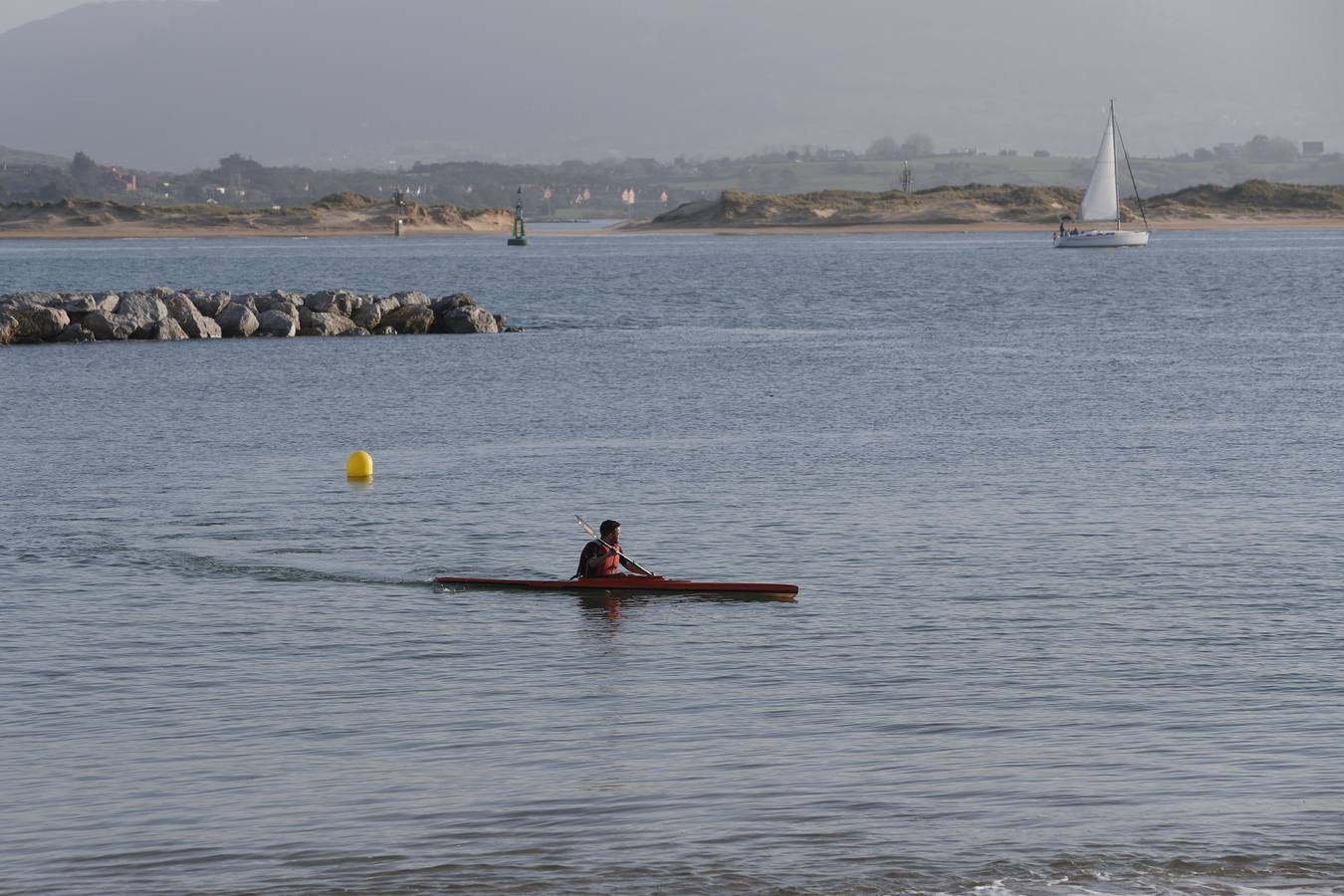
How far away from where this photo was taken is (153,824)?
12883mm

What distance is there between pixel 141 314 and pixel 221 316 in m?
3.11

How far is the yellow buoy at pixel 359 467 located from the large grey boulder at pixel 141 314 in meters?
34.3

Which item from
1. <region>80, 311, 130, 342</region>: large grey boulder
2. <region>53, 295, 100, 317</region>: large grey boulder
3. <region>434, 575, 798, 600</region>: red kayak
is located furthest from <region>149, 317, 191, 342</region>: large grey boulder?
<region>434, 575, 798, 600</region>: red kayak

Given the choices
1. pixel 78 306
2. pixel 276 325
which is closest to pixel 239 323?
pixel 276 325

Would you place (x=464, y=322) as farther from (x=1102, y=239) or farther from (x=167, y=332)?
(x=1102, y=239)

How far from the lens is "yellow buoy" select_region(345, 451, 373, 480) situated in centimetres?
3017

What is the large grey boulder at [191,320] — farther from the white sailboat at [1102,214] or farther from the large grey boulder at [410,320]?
the white sailboat at [1102,214]

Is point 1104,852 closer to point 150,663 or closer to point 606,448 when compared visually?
point 150,663

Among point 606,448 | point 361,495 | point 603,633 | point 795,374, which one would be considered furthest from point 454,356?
point 603,633

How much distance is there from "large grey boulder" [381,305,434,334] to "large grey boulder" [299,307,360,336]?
1.46 metres

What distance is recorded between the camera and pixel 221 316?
6456 centimetres

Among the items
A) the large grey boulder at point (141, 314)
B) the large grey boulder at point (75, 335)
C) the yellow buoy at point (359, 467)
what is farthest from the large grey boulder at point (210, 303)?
the yellow buoy at point (359, 467)

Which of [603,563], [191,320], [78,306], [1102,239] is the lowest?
[603,563]

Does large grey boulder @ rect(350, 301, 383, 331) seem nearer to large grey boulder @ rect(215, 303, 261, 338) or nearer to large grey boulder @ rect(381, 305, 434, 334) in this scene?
large grey boulder @ rect(381, 305, 434, 334)
